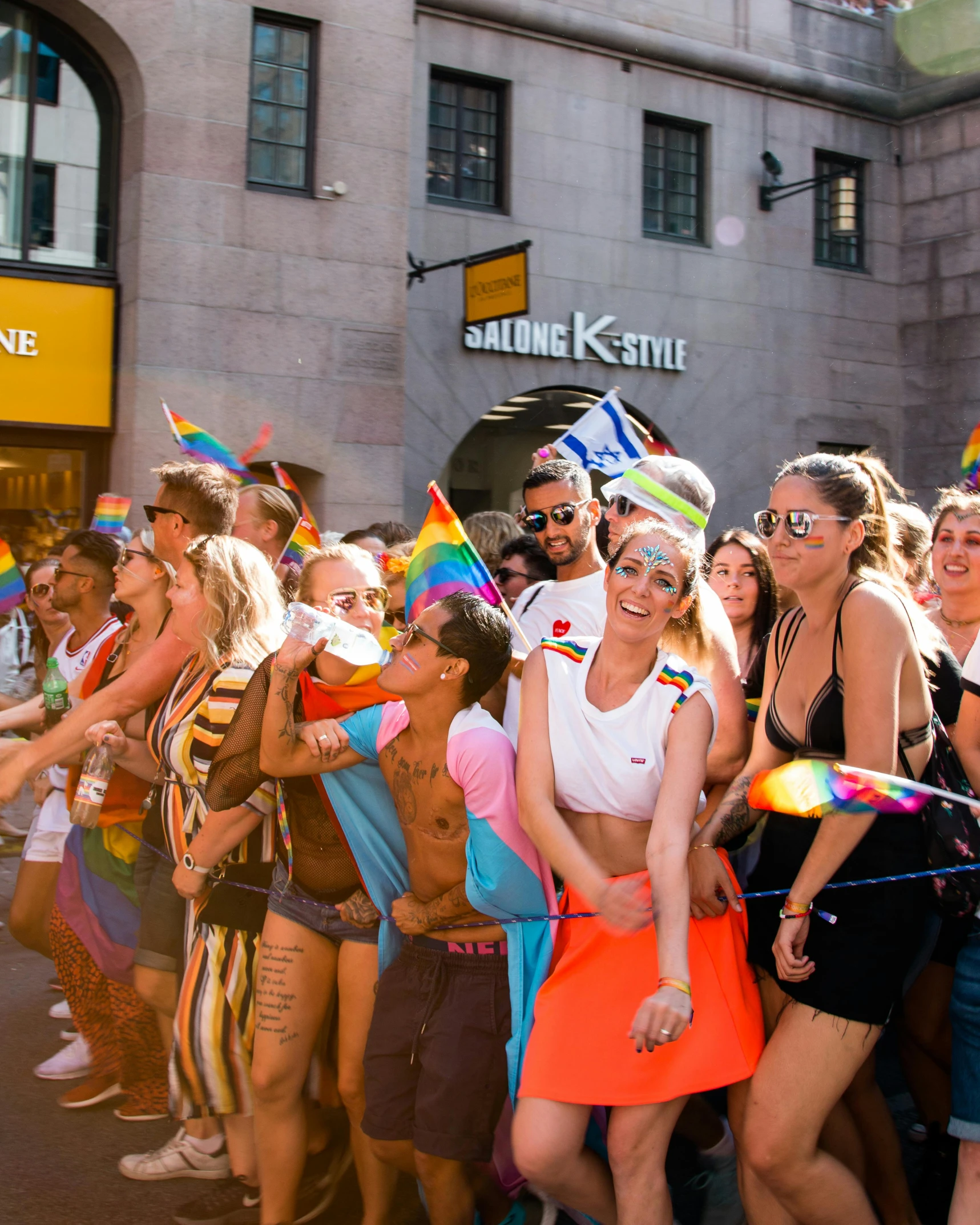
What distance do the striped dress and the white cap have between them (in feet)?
4.39

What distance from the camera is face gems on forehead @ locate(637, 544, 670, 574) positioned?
3047 mm

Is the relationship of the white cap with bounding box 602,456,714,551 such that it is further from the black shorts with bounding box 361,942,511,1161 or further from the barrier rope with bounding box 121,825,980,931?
the black shorts with bounding box 361,942,511,1161

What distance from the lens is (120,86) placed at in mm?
10664

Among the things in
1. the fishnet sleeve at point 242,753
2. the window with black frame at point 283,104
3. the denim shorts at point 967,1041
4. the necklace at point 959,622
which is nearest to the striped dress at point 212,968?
the fishnet sleeve at point 242,753

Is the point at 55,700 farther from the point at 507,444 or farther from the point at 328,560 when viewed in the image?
the point at 507,444

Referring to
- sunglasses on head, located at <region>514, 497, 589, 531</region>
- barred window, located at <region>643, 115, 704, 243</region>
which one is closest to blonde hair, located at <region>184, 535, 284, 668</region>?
sunglasses on head, located at <region>514, 497, 589, 531</region>

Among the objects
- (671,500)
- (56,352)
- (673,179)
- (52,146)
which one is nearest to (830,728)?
(671,500)

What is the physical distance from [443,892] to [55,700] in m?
2.47

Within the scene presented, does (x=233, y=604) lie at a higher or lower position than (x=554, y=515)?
lower

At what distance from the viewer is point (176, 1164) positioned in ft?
13.0

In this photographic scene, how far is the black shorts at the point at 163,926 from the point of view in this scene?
4.16m

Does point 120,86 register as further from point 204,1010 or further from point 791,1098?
point 791,1098

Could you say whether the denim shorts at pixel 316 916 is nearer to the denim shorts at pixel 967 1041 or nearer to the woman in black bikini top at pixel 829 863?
the woman in black bikini top at pixel 829 863

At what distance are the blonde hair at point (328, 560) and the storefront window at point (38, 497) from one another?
7.57 metres
